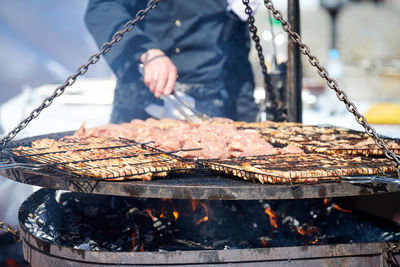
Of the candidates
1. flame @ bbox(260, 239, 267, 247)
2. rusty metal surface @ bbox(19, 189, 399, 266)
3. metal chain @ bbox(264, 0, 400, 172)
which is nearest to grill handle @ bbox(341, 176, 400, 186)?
metal chain @ bbox(264, 0, 400, 172)

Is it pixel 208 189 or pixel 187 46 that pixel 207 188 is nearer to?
pixel 208 189

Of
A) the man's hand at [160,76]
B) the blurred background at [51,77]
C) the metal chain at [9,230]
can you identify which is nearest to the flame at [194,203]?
the man's hand at [160,76]

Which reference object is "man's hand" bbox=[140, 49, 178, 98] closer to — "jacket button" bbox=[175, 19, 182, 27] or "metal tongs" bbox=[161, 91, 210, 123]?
"metal tongs" bbox=[161, 91, 210, 123]

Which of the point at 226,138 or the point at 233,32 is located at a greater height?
the point at 233,32

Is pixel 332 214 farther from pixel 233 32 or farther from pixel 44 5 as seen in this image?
pixel 44 5

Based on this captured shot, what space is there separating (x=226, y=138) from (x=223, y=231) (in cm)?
72

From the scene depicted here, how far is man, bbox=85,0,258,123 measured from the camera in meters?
4.16

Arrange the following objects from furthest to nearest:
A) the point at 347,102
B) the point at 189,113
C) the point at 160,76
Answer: the point at 189,113 → the point at 160,76 → the point at 347,102

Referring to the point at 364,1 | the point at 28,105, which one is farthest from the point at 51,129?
the point at 364,1

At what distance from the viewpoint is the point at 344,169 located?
2004mm

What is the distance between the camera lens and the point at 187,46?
4484mm

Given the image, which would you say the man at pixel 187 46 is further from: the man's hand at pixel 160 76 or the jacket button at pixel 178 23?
the man's hand at pixel 160 76

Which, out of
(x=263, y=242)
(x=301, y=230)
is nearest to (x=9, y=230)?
(x=263, y=242)

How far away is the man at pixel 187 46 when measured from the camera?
4160mm
